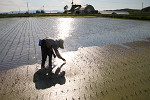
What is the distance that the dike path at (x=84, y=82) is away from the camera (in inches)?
143

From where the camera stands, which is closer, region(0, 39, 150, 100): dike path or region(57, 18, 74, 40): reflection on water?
region(0, 39, 150, 100): dike path

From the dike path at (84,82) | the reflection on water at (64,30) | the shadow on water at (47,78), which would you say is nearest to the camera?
the dike path at (84,82)

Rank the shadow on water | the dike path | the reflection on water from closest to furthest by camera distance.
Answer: the dike path, the shadow on water, the reflection on water

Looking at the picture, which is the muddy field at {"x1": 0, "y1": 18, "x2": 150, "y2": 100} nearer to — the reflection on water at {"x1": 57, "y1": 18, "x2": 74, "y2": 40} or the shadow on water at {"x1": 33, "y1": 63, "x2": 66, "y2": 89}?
the shadow on water at {"x1": 33, "y1": 63, "x2": 66, "y2": 89}

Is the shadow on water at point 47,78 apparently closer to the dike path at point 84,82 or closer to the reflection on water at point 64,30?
the dike path at point 84,82

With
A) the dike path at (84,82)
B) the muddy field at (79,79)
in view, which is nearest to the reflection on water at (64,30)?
the muddy field at (79,79)

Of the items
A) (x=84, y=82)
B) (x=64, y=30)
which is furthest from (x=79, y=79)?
(x=64, y=30)

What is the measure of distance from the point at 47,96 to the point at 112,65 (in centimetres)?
345

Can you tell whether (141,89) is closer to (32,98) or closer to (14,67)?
(32,98)

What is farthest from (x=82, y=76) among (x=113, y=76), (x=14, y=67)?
(x=14, y=67)

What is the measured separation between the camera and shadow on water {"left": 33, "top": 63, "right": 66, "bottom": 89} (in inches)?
165

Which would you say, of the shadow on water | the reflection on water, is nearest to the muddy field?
the shadow on water

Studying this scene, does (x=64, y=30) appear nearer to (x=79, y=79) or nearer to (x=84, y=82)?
(x=79, y=79)

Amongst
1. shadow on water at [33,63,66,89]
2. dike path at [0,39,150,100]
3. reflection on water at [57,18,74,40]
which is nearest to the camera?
dike path at [0,39,150,100]
